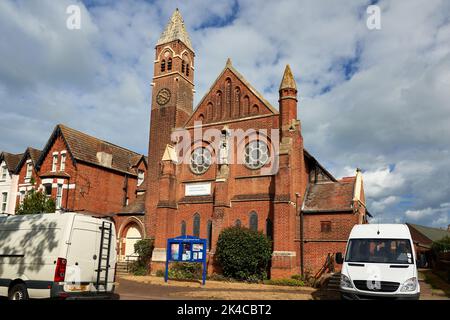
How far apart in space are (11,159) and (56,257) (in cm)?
3131

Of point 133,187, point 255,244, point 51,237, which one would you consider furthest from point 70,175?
point 51,237

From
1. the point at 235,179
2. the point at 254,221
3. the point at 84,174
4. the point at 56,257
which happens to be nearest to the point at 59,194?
the point at 84,174

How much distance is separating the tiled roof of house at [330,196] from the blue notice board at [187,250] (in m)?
7.53

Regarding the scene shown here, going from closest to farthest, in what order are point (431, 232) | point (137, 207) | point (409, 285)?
1. point (409, 285)
2. point (137, 207)
3. point (431, 232)

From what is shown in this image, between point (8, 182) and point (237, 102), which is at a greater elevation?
point (237, 102)

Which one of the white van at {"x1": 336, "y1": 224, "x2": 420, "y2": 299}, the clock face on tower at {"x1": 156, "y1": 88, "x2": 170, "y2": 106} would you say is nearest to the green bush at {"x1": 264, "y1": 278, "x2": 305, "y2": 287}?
the white van at {"x1": 336, "y1": 224, "x2": 420, "y2": 299}

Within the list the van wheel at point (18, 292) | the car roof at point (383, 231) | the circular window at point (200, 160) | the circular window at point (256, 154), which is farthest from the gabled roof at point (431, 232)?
the van wheel at point (18, 292)

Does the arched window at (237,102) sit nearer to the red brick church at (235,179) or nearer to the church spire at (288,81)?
the red brick church at (235,179)

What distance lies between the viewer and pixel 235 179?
27172 mm

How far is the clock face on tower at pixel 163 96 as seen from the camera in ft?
104

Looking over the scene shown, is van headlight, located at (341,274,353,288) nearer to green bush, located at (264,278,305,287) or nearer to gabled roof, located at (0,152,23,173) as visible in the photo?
green bush, located at (264,278,305,287)

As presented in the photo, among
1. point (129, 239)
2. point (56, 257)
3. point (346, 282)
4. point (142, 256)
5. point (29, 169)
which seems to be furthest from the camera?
point (29, 169)

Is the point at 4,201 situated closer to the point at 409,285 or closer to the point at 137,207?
the point at 137,207
